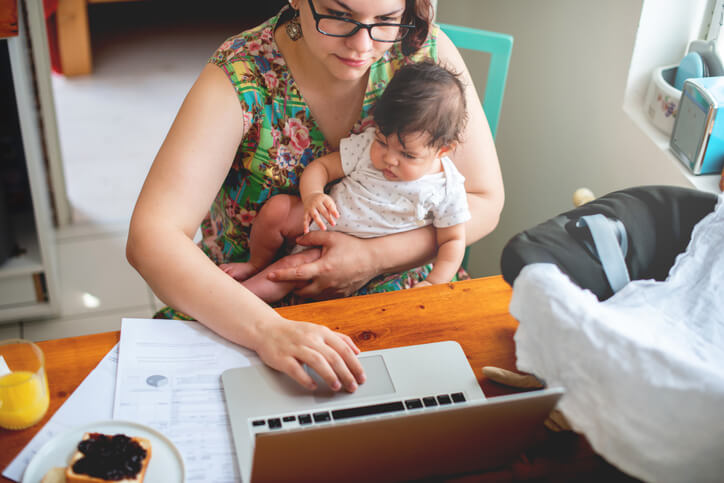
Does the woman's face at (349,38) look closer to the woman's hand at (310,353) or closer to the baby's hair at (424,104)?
the baby's hair at (424,104)

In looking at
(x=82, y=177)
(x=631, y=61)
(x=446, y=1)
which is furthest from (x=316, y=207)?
(x=82, y=177)

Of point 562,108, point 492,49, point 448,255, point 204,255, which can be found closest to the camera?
point 204,255

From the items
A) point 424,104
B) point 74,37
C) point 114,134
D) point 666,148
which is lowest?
point 114,134

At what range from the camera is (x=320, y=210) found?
124cm

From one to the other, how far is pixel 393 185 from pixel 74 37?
2.83m

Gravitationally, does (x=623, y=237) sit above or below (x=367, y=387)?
above

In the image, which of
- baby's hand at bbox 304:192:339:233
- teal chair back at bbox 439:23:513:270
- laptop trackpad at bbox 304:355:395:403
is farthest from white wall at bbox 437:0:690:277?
laptop trackpad at bbox 304:355:395:403

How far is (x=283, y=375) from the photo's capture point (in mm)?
947

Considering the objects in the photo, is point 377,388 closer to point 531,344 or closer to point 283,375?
point 283,375

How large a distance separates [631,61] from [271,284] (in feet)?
3.59

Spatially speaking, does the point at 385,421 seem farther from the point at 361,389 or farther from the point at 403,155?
the point at 403,155

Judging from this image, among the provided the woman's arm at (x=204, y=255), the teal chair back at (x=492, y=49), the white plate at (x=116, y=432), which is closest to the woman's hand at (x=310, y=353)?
the woman's arm at (x=204, y=255)

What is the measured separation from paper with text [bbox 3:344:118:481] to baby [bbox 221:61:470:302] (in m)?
0.40

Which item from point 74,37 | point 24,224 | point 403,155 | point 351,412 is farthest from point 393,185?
point 74,37
